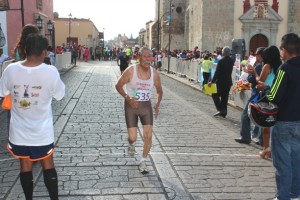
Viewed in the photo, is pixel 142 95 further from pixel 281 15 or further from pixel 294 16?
pixel 294 16

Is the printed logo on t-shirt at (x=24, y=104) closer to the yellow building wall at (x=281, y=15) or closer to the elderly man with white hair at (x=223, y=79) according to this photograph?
the elderly man with white hair at (x=223, y=79)

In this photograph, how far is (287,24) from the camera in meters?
34.9

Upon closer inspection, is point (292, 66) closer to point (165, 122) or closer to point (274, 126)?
point (274, 126)

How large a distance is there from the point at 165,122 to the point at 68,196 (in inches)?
200

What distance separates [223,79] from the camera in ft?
35.5

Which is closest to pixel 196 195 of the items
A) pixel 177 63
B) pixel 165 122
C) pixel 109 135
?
pixel 109 135

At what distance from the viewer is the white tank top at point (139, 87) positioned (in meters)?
5.67

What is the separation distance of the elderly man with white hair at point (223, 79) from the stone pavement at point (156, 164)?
81 centimetres

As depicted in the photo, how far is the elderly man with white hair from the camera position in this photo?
10656mm

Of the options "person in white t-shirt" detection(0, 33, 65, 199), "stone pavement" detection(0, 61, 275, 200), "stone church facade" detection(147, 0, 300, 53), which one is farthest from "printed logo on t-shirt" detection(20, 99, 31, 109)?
"stone church facade" detection(147, 0, 300, 53)

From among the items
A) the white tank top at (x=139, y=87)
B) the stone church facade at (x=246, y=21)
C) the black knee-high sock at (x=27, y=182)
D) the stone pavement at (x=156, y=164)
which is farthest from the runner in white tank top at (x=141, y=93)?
the stone church facade at (x=246, y=21)

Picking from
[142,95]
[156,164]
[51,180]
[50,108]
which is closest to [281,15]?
[156,164]

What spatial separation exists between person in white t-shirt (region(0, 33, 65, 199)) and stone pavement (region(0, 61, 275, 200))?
3.46 feet

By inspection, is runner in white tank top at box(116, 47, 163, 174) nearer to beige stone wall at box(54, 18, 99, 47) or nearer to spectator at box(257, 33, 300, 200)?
spectator at box(257, 33, 300, 200)
